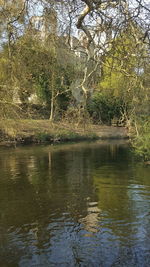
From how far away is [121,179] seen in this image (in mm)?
13047

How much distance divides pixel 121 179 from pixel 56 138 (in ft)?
48.2

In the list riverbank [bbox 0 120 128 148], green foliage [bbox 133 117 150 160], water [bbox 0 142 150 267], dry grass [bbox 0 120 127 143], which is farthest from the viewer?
dry grass [bbox 0 120 127 143]

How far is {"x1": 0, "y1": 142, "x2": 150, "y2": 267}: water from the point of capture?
6344 mm

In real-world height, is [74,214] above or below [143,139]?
below

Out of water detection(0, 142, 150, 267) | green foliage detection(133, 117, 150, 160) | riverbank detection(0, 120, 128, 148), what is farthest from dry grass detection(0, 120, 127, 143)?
water detection(0, 142, 150, 267)

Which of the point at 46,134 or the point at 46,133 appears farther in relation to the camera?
the point at 46,133

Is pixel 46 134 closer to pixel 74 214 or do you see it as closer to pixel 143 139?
pixel 143 139

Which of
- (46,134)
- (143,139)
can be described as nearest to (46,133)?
(46,134)

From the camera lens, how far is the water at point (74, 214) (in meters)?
6.34

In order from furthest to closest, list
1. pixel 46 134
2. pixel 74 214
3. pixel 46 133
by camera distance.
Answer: pixel 46 133 < pixel 46 134 < pixel 74 214

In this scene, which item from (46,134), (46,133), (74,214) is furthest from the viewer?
(46,133)

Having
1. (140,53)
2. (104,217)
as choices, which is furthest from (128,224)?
(140,53)

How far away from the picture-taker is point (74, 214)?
28.8ft

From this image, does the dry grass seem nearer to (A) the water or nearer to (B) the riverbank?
(B) the riverbank
